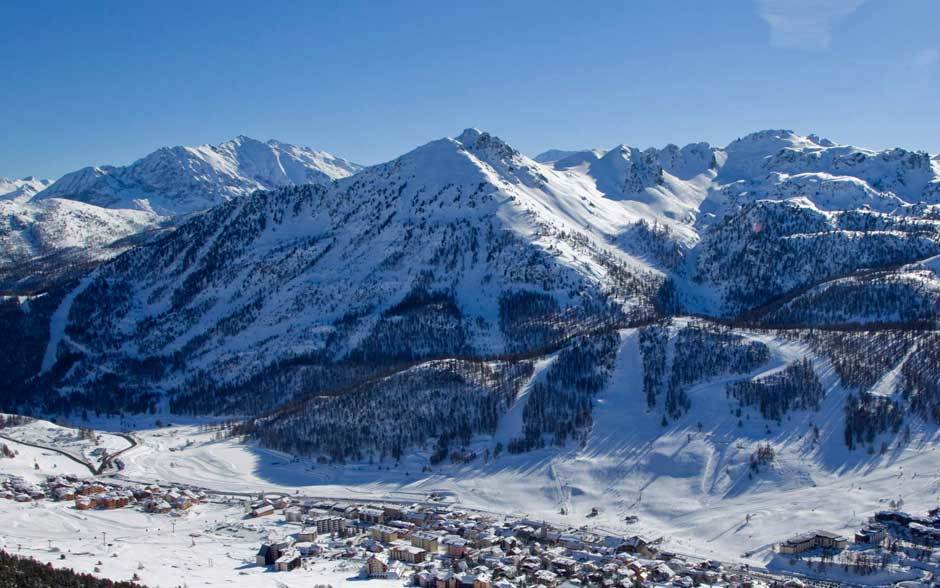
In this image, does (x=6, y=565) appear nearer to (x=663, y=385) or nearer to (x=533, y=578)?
(x=533, y=578)

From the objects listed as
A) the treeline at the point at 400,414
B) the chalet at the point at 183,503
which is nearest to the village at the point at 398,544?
the chalet at the point at 183,503

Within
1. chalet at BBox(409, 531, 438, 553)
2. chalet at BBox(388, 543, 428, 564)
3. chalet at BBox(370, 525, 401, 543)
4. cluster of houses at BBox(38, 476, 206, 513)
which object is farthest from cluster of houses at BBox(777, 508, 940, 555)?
cluster of houses at BBox(38, 476, 206, 513)

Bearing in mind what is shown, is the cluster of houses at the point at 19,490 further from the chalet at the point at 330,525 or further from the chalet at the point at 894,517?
the chalet at the point at 894,517

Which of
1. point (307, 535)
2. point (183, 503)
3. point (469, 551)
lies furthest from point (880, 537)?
point (183, 503)

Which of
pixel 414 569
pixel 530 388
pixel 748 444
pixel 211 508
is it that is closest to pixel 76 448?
pixel 211 508

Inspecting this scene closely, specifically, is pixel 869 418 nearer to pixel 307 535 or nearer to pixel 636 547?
pixel 636 547

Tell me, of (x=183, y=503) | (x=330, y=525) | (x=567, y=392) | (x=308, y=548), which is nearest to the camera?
(x=308, y=548)

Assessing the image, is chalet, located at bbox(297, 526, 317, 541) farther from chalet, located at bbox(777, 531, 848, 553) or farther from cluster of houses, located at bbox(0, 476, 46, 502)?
chalet, located at bbox(777, 531, 848, 553)
